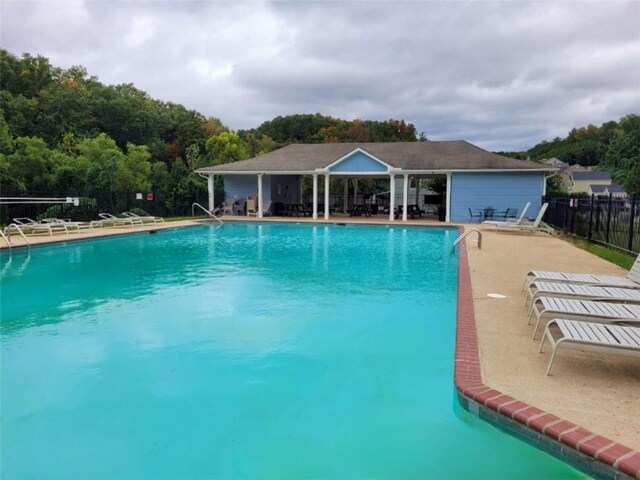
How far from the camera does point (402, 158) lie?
2583 cm

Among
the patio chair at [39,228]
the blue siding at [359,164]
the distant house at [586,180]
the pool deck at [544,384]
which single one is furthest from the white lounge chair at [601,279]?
the distant house at [586,180]

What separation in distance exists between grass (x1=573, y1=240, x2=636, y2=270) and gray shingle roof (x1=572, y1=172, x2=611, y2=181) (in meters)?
61.8

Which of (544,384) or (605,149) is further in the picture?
(605,149)

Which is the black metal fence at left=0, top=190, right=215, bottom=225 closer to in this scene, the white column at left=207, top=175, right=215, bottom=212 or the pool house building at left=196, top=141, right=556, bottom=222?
the white column at left=207, top=175, right=215, bottom=212

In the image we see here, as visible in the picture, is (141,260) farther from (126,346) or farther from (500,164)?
(500,164)

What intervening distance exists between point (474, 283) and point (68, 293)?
23.9 feet

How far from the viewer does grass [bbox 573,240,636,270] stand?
32.6 ft

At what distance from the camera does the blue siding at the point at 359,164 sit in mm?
24000

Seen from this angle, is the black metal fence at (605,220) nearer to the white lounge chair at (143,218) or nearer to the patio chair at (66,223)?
the white lounge chair at (143,218)

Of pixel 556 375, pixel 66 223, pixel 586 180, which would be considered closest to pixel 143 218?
pixel 66 223

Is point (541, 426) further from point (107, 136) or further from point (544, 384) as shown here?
point (107, 136)

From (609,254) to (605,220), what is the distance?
2.67 meters

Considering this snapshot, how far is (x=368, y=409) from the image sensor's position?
159 inches

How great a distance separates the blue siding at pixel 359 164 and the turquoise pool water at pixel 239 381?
49.0 feet
